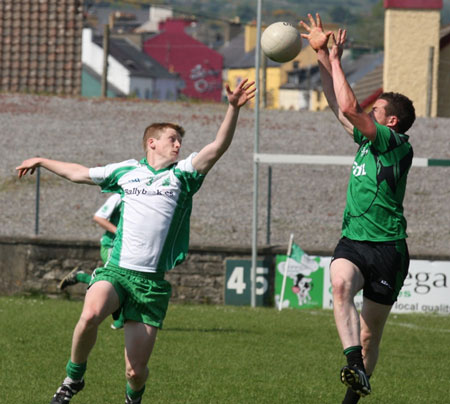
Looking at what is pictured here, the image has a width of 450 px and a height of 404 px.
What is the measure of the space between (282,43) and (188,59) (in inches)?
3585

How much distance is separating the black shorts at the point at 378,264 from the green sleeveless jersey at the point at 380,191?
0.06 m

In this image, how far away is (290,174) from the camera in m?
24.8

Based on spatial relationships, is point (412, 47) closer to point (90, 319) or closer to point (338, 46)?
point (338, 46)

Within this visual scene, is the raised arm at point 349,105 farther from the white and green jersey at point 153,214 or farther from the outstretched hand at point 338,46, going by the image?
the white and green jersey at point 153,214

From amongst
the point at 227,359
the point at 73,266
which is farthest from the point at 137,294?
the point at 73,266

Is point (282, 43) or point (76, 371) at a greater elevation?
point (282, 43)

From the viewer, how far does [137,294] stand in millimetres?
7016

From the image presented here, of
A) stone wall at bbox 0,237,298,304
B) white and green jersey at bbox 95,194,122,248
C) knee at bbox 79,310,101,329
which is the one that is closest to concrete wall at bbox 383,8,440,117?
stone wall at bbox 0,237,298,304

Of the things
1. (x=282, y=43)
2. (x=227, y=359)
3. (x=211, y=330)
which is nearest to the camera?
(x=282, y=43)

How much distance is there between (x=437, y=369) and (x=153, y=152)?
4.70 m

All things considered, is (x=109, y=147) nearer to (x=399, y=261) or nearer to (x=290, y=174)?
(x=290, y=174)

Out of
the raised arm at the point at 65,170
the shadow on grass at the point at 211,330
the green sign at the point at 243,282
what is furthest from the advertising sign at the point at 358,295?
the raised arm at the point at 65,170

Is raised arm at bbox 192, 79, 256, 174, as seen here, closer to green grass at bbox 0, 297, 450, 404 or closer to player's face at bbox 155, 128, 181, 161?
player's face at bbox 155, 128, 181, 161

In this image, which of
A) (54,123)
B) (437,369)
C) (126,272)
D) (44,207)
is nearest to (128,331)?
(126,272)
